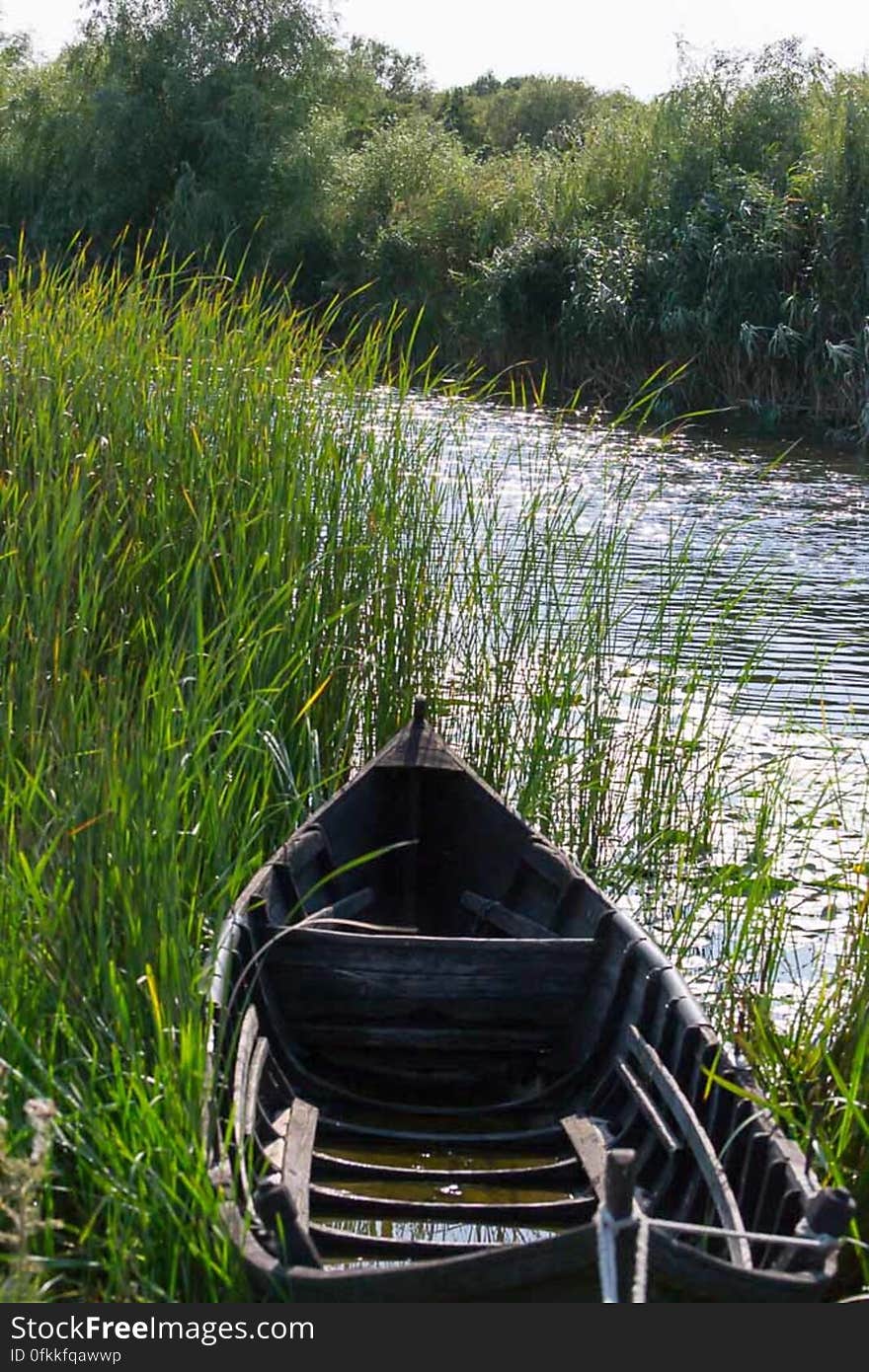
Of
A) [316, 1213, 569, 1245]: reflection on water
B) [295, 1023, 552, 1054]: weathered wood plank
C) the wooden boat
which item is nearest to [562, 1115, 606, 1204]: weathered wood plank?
the wooden boat

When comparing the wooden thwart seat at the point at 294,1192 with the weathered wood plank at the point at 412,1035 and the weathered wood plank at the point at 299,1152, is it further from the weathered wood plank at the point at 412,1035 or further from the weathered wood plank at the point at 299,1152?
the weathered wood plank at the point at 412,1035

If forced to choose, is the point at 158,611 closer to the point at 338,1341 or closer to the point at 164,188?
the point at 338,1341

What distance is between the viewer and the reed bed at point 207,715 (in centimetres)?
280

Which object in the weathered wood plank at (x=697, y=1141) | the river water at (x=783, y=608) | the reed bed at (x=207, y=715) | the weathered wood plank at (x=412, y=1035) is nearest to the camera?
the weathered wood plank at (x=697, y=1141)

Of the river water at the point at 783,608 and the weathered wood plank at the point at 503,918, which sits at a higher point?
the river water at the point at 783,608

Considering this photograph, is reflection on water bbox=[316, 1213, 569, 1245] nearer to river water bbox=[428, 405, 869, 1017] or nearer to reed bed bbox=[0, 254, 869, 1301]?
reed bed bbox=[0, 254, 869, 1301]

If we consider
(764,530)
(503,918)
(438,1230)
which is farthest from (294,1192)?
(764,530)

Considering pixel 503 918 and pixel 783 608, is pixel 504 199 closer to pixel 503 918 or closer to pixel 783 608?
pixel 783 608

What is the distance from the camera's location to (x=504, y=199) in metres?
22.4

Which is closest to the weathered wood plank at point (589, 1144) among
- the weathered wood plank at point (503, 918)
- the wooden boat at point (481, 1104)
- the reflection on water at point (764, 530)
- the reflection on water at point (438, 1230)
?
the wooden boat at point (481, 1104)

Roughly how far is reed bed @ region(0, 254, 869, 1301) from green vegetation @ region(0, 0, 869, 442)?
7433mm

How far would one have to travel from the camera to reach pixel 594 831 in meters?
5.05

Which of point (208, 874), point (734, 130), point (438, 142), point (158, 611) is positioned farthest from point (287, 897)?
point (438, 142)

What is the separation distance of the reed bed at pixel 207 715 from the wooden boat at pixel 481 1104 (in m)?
0.14
